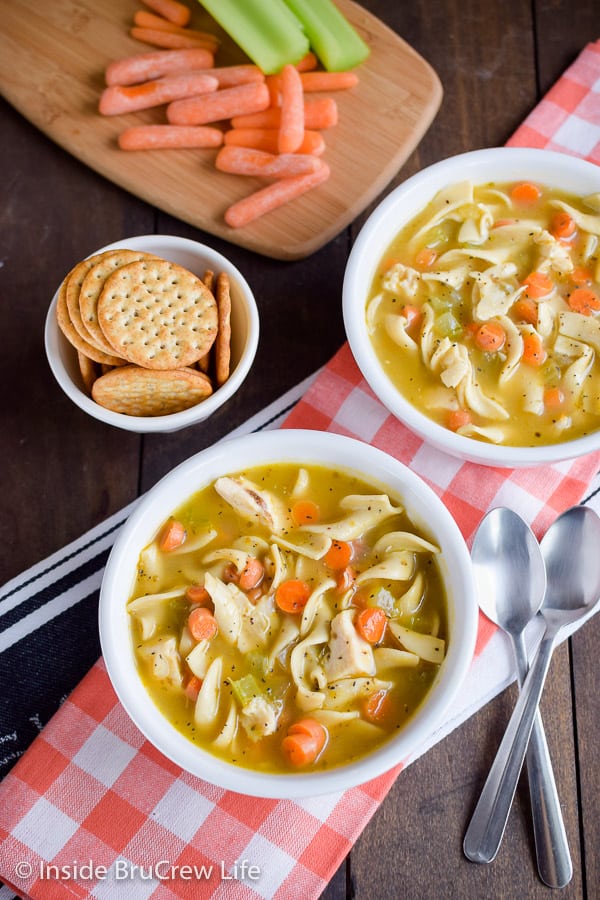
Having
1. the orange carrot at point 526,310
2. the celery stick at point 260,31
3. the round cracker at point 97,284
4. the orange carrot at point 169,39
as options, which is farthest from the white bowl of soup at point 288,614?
the orange carrot at point 169,39

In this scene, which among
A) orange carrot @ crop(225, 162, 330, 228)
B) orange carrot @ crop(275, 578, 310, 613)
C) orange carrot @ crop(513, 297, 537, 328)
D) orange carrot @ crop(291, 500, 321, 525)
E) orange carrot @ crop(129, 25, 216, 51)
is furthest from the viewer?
orange carrot @ crop(129, 25, 216, 51)

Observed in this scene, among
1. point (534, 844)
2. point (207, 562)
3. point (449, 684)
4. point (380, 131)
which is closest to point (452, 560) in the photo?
point (449, 684)

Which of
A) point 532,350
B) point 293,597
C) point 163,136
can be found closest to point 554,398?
point 532,350

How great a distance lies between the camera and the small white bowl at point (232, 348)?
12.1ft

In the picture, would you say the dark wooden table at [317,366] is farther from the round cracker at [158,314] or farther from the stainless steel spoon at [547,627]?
the round cracker at [158,314]

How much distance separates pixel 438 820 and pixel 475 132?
3133 millimetres

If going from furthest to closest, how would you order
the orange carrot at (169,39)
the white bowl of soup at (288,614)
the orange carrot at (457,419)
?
the orange carrot at (169,39) < the orange carrot at (457,419) < the white bowl of soup at (288,614)

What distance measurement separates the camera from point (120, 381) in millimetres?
3619

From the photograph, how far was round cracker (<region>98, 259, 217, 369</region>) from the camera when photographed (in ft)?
11.9

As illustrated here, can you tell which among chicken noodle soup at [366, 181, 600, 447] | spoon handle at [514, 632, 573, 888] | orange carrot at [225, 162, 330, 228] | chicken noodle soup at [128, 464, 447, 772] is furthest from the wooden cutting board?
spoon handle at [514, 632, 573, 888]

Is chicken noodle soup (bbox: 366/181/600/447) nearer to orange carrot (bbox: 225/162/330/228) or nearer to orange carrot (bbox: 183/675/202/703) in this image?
orange carrot (bbox: 225/162/330/228)

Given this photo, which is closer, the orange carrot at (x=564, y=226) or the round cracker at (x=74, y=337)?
the round cracker at (x=74, y=337)

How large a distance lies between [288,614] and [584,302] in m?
1.75

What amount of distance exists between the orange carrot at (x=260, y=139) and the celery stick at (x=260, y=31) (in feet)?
1.04
